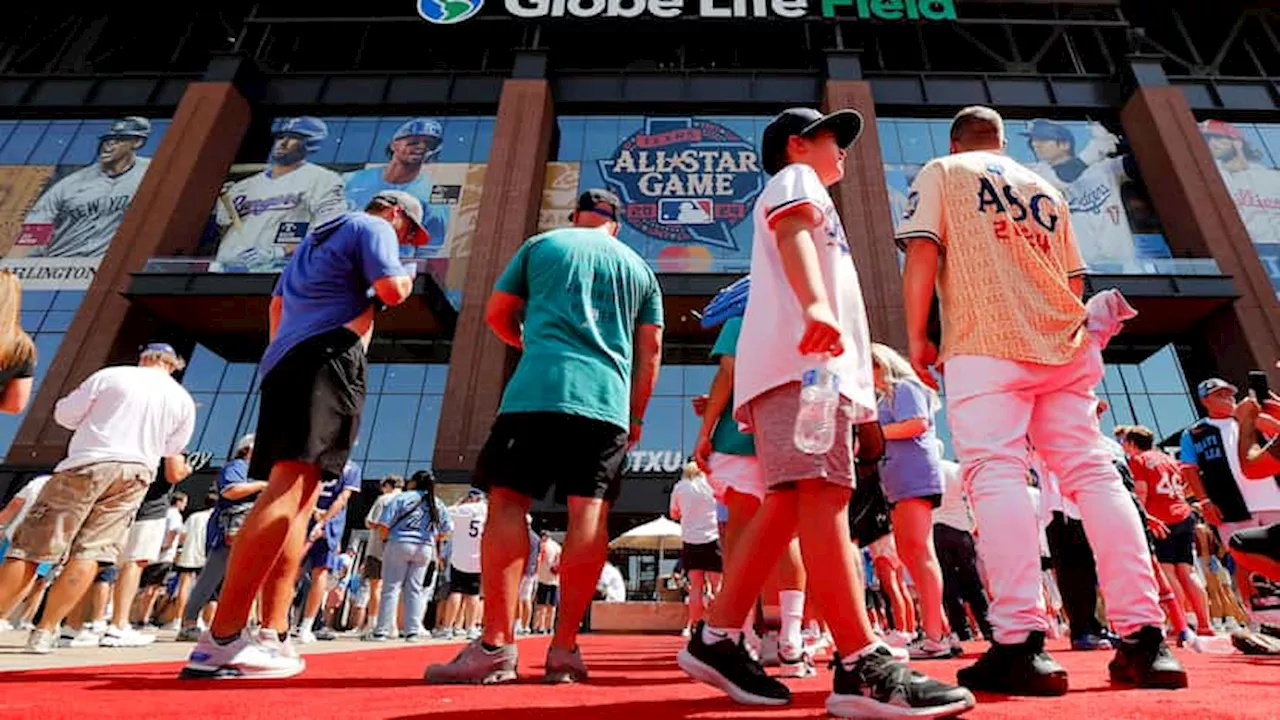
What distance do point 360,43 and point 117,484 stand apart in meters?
26.4

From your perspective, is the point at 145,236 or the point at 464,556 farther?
the point at 145,236

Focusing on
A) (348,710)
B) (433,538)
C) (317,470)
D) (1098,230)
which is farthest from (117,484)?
(1098,230)

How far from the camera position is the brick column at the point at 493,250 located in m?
16.6

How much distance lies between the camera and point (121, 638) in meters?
5.70

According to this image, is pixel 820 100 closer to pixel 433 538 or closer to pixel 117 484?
pixel 433 538

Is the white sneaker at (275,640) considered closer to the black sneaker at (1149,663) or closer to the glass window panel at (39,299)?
the black sneaker at (1149,663)

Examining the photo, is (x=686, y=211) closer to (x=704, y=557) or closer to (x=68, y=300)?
(x=704, y=557)

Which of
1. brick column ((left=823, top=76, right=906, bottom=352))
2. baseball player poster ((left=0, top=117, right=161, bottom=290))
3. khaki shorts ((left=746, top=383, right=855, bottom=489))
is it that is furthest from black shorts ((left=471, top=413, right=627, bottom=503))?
baseball player poster ((left=0, top=117, right=161, bottom=290))

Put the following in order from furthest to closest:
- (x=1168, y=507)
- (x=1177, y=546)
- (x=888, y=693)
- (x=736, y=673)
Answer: (x=1177, y=546) < (x=1168, y=507) < (x=736, y=673) < (x=888, y=693)

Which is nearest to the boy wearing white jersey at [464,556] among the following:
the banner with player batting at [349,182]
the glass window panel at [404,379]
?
the banner with player batting at [349,182]

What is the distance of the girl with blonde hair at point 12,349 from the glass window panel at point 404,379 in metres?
19.6

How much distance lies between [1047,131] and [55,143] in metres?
30.9

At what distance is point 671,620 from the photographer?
44.0ft

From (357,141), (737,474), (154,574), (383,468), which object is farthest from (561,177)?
(737,474)
